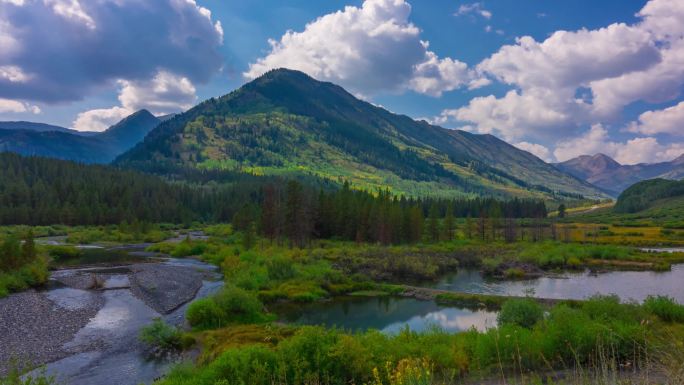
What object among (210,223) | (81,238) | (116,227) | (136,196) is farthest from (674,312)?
(136,196)

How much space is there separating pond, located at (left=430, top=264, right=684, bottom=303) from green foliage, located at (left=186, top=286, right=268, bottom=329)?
25.2m

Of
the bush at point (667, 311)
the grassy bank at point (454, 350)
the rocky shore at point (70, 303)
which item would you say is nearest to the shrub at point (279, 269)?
the rocky shore at point (70, 303)

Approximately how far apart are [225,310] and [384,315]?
14134mm

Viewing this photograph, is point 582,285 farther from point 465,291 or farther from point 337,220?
point 337,220

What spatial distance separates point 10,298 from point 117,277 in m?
15.5

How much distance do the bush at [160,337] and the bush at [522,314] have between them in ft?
69.7

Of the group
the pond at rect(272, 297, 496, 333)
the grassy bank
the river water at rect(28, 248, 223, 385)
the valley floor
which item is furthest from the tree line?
the grassy bank

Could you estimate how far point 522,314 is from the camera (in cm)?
2641

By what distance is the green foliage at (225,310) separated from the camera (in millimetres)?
32969

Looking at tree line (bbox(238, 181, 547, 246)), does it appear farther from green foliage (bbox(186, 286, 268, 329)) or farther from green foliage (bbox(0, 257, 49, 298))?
green foliage (bbox(186, 286, 268, 329))

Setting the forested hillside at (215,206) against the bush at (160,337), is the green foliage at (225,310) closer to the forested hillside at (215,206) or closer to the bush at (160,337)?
the bush at (160,337)

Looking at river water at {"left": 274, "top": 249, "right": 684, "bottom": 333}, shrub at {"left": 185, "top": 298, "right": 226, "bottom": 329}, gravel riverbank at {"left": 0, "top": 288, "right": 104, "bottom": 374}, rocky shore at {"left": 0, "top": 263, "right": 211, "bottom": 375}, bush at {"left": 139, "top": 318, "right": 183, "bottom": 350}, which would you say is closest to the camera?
gravel riverbank at {"left": 0, "top": 288, "right": 104, "bottom": 374}

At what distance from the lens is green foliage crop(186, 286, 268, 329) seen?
32969 millimetres

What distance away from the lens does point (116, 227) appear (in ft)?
392
